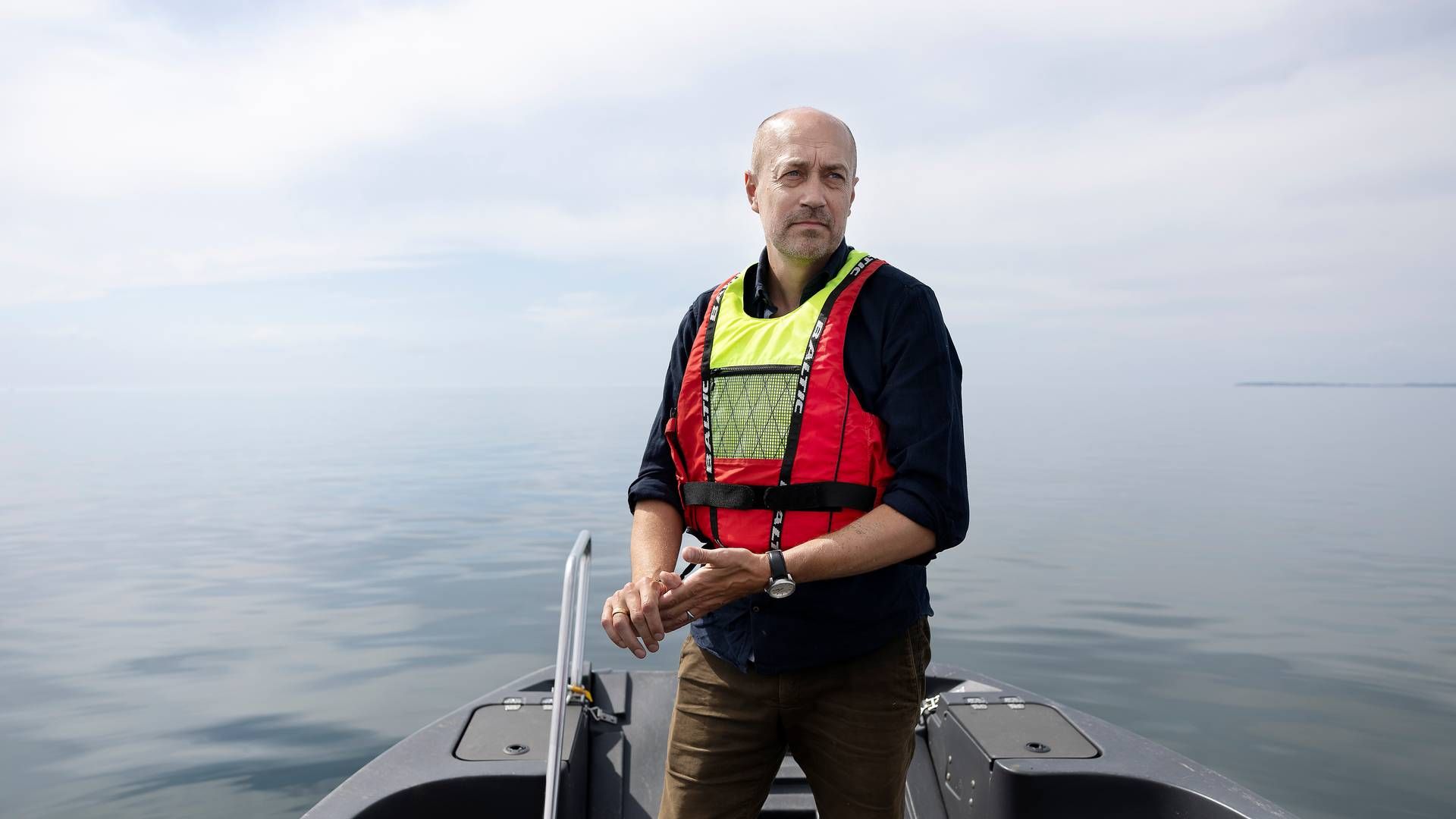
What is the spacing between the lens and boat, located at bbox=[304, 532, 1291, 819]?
285 cm

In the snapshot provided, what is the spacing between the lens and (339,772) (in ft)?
18.5

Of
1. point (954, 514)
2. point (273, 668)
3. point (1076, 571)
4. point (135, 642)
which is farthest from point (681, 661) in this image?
point (1076, 571)

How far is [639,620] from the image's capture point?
5.52 ft

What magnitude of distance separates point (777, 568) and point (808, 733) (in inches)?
16.8

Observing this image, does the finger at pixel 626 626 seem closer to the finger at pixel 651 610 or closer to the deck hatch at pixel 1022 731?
the finger at pixel 651 610

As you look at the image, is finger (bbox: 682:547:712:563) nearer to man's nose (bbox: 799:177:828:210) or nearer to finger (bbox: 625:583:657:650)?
finger (bbox: 625:583:657:650)

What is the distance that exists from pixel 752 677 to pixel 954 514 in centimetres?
52

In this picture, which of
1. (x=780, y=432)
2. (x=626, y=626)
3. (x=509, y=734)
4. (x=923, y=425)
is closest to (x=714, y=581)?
(x=626, y=626)

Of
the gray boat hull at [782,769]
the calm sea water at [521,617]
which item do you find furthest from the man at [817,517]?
the calm sea water at [521,617]

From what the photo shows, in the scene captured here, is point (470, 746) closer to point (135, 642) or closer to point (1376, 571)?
point (135, 642)

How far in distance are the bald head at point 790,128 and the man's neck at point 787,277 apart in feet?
0.65

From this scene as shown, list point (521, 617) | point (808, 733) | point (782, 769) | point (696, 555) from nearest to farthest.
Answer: point (696, 555) → point (808, 733) → point (782, 769) → point (521, 617)

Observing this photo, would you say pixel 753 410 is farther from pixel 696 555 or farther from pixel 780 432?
pixel 696 555

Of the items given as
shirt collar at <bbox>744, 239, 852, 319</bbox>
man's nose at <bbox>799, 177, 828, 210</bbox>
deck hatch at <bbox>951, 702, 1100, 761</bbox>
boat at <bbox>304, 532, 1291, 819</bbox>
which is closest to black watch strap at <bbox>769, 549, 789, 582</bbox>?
shirt collar at <bbox>744, 239, 852, 319</bbox>
